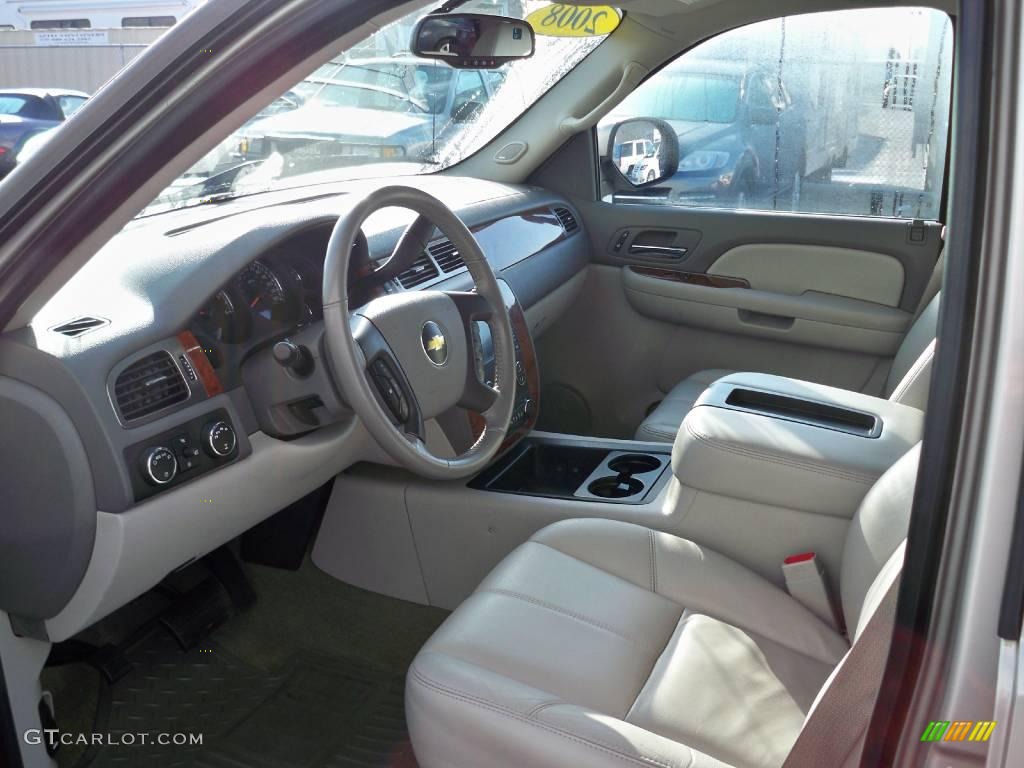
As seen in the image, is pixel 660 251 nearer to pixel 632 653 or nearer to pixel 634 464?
pixel 634 464

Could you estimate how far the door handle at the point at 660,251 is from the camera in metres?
3.49

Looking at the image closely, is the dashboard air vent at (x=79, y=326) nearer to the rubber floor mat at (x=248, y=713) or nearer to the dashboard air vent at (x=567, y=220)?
the rubber floor mat at (x=248, y=713)

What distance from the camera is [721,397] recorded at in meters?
2.15

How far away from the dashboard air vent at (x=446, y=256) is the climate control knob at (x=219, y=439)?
2.53ft

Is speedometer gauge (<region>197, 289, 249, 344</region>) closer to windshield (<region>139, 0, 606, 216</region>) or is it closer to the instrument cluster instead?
the instrument cluster

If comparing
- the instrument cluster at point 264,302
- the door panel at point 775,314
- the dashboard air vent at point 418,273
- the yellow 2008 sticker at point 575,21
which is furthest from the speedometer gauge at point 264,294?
the door panel at point 775,314

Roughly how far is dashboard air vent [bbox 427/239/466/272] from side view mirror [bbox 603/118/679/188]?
46.9 inches

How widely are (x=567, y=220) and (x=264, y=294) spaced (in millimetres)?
1754

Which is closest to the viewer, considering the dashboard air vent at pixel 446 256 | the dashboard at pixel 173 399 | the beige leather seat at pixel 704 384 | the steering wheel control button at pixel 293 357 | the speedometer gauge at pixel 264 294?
the dashboard at pixel 173 399

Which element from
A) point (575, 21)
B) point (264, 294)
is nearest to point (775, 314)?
point (575, 21)

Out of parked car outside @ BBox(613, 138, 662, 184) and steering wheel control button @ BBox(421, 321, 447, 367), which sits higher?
parked car outside @ BBox(613, 138, 662, 184)

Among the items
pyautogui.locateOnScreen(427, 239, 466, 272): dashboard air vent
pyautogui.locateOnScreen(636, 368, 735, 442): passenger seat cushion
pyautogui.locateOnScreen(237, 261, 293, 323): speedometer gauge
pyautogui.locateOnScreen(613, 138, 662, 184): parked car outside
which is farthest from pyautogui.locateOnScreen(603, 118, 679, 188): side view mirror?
pyautogui.locateOnScreen(237, 261, 293, 323): speedometer gauge

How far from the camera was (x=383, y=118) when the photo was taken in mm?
3145

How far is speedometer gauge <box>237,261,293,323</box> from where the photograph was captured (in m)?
1.91
